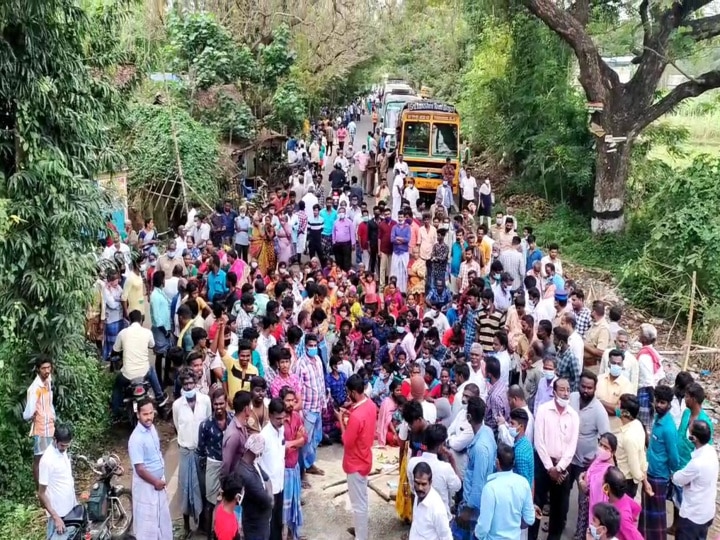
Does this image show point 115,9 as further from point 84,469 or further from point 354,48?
point 354,48

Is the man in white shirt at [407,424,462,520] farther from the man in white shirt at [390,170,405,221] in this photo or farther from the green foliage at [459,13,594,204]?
the green foliage at [459,13,594,204]

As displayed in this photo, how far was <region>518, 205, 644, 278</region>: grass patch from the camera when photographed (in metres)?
15.0

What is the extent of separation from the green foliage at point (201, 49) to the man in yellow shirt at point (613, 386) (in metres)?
14.7

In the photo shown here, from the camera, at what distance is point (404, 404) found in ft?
21.3

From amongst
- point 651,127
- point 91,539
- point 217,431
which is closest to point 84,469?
point 91,539

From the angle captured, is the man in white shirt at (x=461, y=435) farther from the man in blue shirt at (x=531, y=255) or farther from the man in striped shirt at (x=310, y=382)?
the man in blue shirt at (x=531, y=255)

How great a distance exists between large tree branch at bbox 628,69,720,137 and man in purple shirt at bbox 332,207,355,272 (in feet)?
22.3

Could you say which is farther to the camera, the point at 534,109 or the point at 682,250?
the point at 534,109

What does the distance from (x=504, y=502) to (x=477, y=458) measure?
59 centimetres

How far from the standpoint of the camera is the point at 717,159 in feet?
43.1

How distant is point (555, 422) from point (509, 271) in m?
4.90

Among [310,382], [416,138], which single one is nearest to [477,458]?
[310,382]

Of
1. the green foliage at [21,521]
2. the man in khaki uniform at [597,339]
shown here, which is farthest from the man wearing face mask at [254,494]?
the man in khaki uniform at [597,339]

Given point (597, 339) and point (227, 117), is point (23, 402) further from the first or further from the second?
point (227, 117)
